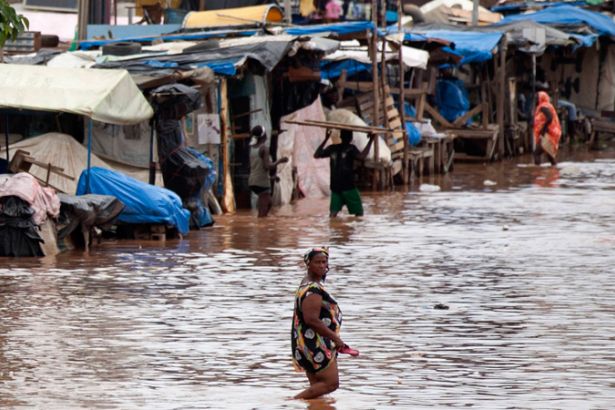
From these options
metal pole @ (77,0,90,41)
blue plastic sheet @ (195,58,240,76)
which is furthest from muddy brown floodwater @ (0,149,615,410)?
metal pole @ (77,0,90,41)

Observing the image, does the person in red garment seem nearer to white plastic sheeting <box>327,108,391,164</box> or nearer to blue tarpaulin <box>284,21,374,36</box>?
white plastic sheeting <box>327,108,391,164</box>

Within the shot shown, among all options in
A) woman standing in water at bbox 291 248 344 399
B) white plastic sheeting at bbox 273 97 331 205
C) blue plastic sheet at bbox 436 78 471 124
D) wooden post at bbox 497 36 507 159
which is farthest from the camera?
blue plastic sheet at bbox 436 78 471 124

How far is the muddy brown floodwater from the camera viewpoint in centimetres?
966

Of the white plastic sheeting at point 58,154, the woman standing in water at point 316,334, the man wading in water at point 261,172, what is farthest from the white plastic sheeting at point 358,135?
the woman standing in water at point 316,334

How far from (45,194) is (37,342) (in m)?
5.65

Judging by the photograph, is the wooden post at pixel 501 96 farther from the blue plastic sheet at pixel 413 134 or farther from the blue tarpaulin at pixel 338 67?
the blue tarpaulin at pixel 338 67

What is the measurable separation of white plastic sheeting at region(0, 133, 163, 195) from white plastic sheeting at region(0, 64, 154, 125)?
105cm

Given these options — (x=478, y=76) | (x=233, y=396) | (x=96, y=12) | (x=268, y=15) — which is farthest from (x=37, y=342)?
(x=478, y=76)

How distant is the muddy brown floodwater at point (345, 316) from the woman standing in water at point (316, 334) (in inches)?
5.8

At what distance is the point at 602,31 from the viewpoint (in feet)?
135

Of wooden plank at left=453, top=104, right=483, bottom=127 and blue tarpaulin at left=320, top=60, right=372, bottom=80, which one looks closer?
blue tarpaulin at left=320, top=60, right=372, bottom=80

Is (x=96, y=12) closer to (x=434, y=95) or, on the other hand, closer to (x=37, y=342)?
(x=434, y=95)

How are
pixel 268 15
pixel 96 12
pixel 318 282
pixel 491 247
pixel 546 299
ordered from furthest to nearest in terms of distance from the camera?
pixel 96 12 < pixel 268 15 < pixel 491 247 < pixel 546 299 < pixel 318 282

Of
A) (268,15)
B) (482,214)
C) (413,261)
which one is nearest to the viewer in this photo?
(413,261)
